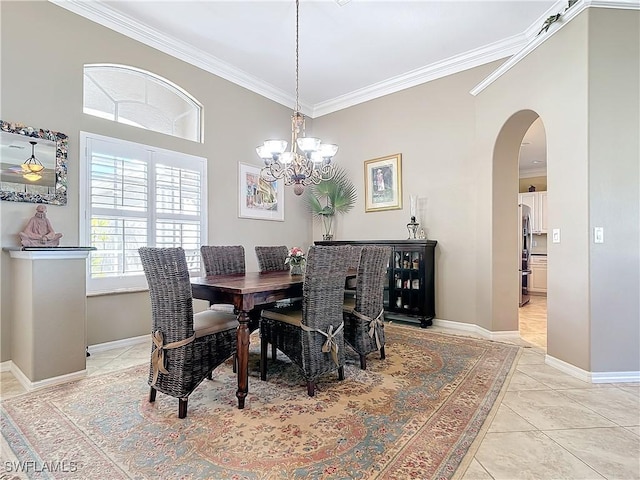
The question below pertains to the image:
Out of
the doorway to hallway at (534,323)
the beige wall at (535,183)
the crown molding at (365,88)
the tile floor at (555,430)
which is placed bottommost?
the doorway to hallway at (534,323)

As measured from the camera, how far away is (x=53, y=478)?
152 centimetres

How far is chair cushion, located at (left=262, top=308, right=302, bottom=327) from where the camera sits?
249 cm

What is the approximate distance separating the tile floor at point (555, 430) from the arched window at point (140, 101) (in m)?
2.56

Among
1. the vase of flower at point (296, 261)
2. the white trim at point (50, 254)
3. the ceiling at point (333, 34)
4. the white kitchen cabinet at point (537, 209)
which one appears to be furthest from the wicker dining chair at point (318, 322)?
the white kitchen cabinet at point (537, 209)

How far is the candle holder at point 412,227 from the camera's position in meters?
4.48

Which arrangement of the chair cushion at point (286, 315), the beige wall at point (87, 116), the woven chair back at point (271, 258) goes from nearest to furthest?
1. the chair cushion at point (286, 315)
2. the beige wall at point (87, 116)
3. the woven chair back at point (271, 258)

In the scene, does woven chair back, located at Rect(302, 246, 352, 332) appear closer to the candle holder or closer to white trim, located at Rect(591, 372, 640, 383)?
white trim, located at Rect(591, 372, 640, 383)

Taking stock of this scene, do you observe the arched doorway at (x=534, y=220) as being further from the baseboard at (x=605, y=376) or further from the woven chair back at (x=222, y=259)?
the woven chair back at (x=222, y=259)

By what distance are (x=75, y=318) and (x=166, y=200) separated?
5.43 ft

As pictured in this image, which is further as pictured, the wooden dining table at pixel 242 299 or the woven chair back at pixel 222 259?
the woven chair back at pixel 222 259

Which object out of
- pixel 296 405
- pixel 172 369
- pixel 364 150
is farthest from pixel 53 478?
pixel 364 150

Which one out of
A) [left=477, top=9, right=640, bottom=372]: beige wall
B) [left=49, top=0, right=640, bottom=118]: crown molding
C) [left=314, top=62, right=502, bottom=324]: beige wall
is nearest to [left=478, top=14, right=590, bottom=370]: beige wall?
[left=477, top=9, right=640, bottom=372]: beige wall

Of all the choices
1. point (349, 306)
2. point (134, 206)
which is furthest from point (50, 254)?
point (349, 306)

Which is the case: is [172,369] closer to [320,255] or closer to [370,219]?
[320,255]
